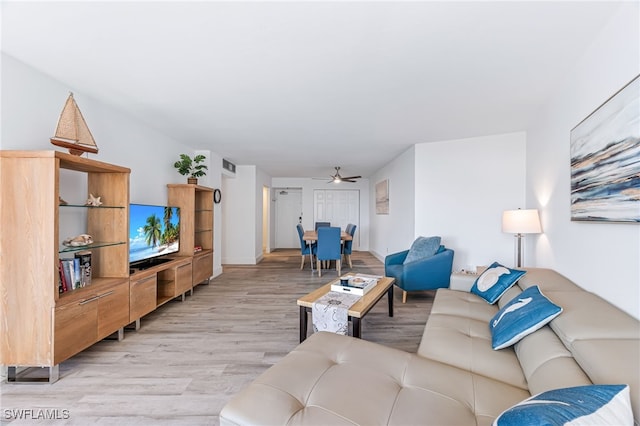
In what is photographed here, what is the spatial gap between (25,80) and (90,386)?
7.67ft

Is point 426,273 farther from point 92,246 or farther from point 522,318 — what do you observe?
point 92,246

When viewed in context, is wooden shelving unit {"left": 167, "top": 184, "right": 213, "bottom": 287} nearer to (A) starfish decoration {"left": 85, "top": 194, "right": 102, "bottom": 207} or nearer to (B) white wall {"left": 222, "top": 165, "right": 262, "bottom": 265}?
(A) starfish decoration {"left": 85, "top": 194, "right": 102, "bottom": 207}

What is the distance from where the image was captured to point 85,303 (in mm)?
2180

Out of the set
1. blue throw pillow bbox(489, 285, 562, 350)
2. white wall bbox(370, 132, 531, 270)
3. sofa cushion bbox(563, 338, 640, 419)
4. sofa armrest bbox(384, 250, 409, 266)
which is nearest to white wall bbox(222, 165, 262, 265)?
sofa armrest bbox(384, 250, 409, 266)

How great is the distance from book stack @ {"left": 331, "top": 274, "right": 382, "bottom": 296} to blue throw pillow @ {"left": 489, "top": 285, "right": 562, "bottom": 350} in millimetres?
1084

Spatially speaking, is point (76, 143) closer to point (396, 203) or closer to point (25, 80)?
point (25, 80)

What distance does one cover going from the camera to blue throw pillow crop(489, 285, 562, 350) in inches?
59.5

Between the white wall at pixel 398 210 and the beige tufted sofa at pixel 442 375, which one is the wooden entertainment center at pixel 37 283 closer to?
the beige tufted sofa at pixel 442 375

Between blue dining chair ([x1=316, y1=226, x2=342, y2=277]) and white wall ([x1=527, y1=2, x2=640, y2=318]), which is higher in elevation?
white wall ([x1=527, y1=2, x2=640, y2=318])

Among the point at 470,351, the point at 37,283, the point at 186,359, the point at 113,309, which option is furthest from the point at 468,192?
the point at 37,283

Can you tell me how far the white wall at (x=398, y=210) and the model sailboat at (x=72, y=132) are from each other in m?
4.12

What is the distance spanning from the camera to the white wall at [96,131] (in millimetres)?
2088

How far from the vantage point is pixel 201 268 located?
Result: 418cm

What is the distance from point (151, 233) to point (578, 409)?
12.2ft
